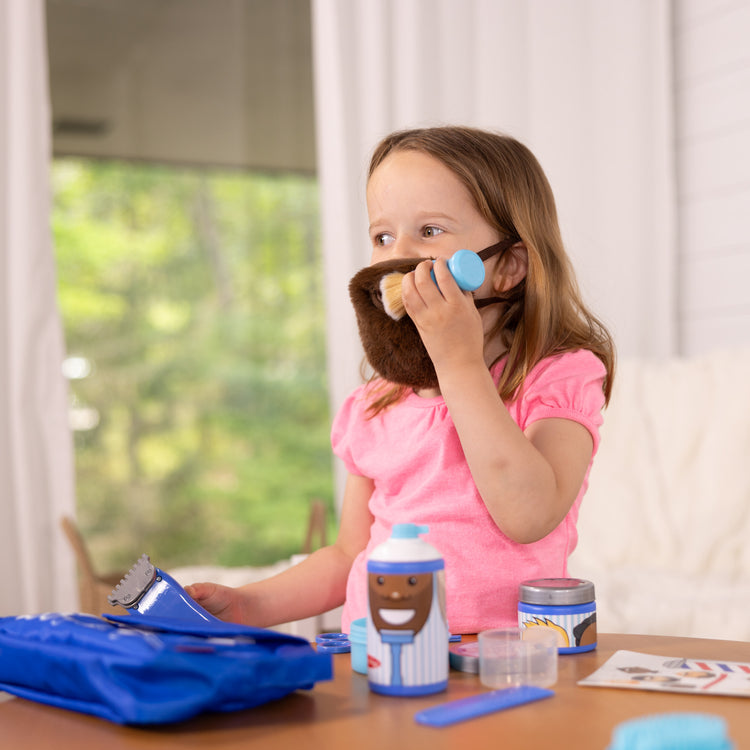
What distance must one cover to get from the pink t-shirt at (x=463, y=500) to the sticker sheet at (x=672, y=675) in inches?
9.5

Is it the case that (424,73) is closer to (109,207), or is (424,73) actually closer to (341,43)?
(341,43)

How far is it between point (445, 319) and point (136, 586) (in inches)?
16.0

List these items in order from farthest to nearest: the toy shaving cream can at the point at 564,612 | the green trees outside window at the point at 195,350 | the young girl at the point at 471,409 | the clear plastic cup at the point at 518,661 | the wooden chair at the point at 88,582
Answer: the green trees outside window at the point at 195,350, the wooden chair at the point at 88,582, the young girl at the point at 471,409, the toy shaving cream can at the point at 564,612, the clear plastic cup at the point at 518,661

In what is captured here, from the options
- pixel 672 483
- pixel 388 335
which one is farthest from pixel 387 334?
pixel 672 483

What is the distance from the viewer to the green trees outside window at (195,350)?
129 inches

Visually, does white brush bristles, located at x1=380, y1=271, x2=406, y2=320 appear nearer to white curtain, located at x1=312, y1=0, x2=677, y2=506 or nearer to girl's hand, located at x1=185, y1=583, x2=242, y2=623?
girl's hand, located at x1=185, y1=583, x2=242, y2=623

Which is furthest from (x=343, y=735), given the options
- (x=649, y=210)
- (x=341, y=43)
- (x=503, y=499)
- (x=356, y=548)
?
(x=649, y=210)

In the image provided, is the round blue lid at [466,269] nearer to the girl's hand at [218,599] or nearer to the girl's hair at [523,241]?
the girl's hair at [523,241]

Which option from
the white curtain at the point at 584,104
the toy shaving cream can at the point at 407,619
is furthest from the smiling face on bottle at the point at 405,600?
the white curtain at the point at 584,104

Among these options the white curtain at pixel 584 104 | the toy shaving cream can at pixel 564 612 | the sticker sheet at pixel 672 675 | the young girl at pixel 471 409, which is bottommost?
the sticker sheet at pixel 672 675

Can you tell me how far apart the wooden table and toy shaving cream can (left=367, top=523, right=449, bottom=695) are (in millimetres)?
14

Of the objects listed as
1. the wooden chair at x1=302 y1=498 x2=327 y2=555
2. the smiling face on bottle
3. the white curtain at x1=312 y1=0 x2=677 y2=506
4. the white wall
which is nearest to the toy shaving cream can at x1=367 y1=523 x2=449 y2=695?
the smiling face on bottle

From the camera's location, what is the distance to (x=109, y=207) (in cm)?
336

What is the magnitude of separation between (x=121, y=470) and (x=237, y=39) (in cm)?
154
